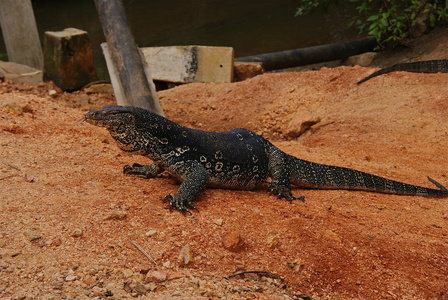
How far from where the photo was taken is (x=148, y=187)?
4902mm

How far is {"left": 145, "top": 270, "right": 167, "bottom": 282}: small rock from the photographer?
3.31 meters

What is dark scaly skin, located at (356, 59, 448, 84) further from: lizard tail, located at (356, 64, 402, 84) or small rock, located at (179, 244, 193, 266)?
small rock, located at (179, 244, 193, 266)

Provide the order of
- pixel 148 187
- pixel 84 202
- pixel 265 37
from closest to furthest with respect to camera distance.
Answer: pixel 84 202, pixel 148 187, pixel 265 37

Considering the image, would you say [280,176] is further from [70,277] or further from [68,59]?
[68,59]

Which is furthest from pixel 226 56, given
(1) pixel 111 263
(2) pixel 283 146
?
(1) pixel 111 263

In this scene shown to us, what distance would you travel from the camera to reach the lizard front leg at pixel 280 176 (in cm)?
540

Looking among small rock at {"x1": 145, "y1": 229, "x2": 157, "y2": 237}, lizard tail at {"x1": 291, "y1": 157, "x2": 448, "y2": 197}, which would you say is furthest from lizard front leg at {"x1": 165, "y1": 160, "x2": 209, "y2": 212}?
lizard tail at {"x1": 291, "y1": 157, "x2": 448, "y2": 197}

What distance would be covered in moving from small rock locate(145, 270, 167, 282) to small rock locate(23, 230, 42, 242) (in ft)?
3.10

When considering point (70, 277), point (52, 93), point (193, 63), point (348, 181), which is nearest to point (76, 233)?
point (70, 277)

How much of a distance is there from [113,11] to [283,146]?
13.6 feet

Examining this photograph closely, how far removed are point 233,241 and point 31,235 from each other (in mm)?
1597

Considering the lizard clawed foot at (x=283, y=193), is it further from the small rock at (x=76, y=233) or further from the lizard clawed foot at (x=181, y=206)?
the small rock at (x=76, y=233)

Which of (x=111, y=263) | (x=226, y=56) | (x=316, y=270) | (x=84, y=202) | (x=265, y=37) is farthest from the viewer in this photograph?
(x=265, y=37)

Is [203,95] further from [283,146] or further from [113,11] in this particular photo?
[283,146]
